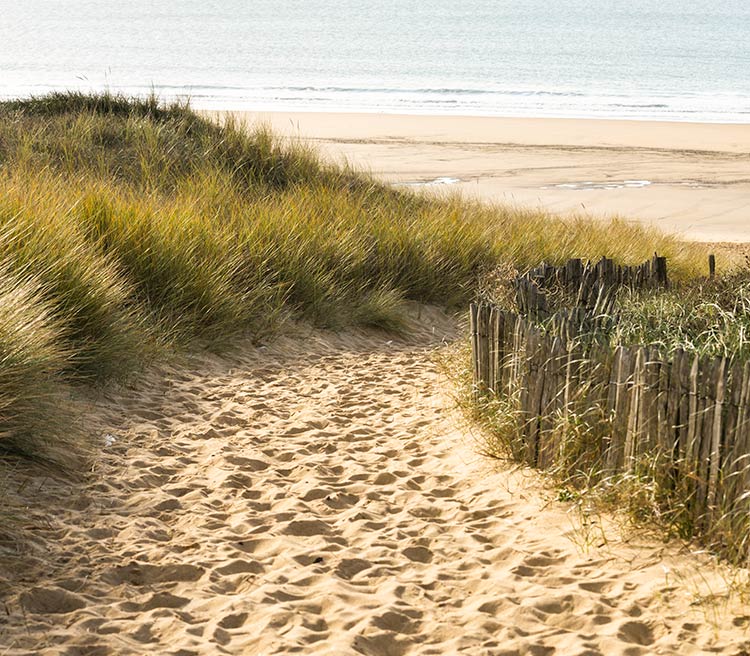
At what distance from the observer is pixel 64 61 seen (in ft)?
167

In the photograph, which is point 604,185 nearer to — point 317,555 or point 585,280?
point 585,280

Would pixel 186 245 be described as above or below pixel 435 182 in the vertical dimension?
below

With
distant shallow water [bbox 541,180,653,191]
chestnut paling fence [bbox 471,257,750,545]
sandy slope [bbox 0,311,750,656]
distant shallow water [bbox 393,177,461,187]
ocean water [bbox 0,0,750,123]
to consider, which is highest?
ocean water [bbox 0,0,750,123]

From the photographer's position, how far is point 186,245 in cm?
664

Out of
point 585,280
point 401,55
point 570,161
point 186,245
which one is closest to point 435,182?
point 570,161

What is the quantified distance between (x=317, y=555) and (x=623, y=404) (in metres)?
1.48

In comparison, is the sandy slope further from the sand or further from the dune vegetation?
the sand

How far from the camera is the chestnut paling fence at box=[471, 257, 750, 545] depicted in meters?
3.57

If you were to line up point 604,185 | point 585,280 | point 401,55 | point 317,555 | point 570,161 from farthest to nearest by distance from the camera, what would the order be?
point 401,55 < point 570,161 < point 604,185 < point 585,280 < point 317,555

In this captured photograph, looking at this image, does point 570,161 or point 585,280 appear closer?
point 585,280

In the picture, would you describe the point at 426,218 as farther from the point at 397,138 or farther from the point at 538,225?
the point at 397,138

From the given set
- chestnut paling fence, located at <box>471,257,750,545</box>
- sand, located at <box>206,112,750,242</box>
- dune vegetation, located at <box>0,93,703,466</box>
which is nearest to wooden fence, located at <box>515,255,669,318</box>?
chestnut paling fence, located at <box>471,257,750,545</box>

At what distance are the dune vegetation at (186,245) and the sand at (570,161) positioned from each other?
76.0 inches

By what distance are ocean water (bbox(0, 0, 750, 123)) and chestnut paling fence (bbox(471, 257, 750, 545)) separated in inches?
1041
